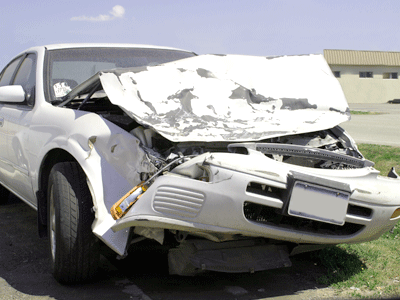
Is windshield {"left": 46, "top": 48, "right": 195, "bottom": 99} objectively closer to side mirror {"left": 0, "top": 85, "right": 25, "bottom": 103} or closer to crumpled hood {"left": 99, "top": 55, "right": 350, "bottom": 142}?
side mirror {"left": 0, "top": 85, "right": 25, "bottom": 103}

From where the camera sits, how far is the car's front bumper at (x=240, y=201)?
2281 mm

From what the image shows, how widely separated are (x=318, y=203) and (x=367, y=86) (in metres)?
46.5

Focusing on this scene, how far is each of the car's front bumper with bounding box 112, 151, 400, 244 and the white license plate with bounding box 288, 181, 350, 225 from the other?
0.03m

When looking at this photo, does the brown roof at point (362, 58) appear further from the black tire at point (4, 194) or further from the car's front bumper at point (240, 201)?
the car's front bumper at point (240, 201)

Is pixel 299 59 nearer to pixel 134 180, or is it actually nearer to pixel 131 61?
pixel 131 61

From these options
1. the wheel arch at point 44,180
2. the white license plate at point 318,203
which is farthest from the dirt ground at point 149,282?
the white license plate at point 318,203

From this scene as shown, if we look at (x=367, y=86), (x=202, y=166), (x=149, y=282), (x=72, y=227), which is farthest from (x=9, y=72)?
(x=367, y=86)

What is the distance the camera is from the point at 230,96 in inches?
124

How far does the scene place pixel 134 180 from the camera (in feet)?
8.45

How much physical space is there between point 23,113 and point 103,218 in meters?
1.69

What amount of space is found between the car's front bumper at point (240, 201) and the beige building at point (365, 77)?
4475 centimetres

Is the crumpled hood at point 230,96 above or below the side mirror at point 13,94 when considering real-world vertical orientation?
above

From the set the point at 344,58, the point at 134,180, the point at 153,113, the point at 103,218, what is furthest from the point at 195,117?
the point at 344,58

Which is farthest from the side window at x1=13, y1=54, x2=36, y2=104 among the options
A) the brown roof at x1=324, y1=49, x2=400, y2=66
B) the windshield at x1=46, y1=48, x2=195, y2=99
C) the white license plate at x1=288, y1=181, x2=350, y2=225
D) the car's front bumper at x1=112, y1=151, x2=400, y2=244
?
the brown roof at x1=324, y1=49, x2=400, y2=66
